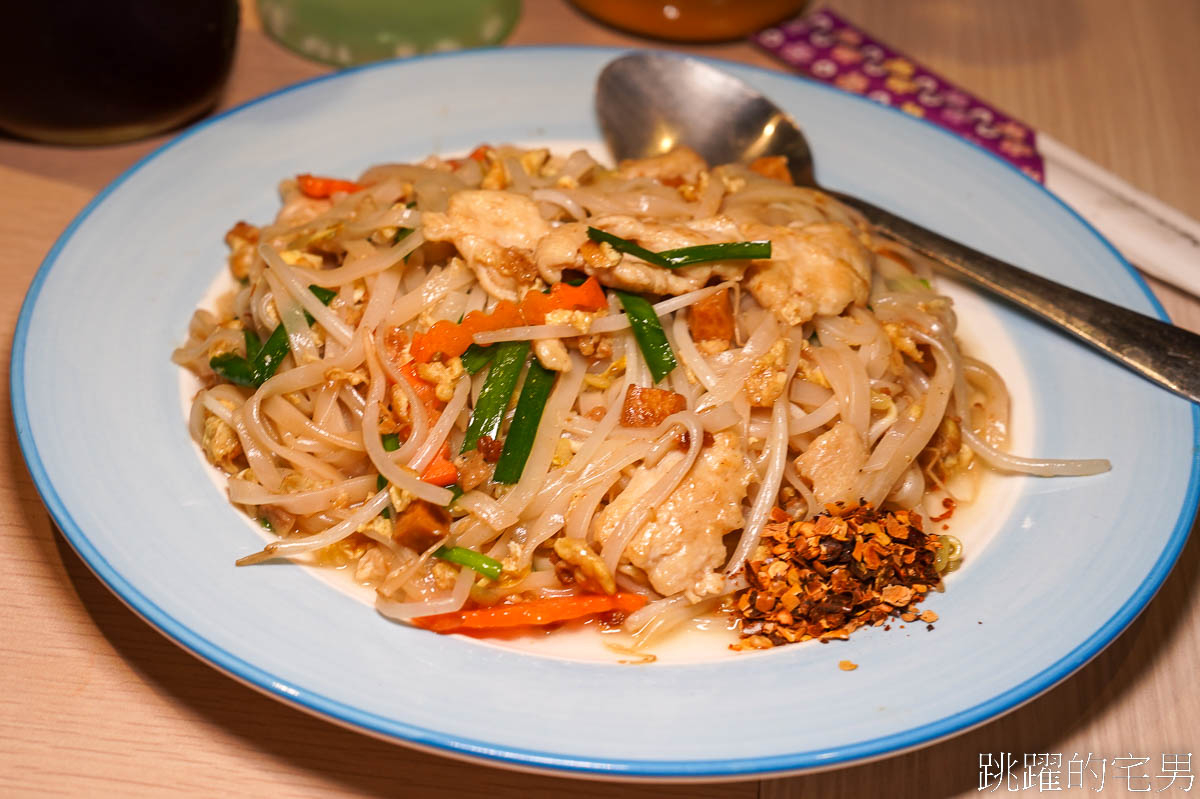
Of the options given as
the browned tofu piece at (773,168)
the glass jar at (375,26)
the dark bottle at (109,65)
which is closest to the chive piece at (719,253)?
the browned tofu piece at (773,168)

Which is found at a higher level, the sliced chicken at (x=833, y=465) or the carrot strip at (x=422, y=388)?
the sliced chicken at (x=833, y=465)

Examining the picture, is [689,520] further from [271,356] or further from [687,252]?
[271,356]

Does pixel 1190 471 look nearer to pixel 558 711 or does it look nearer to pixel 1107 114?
pixel 558 711

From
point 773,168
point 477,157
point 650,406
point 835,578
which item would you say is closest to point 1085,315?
point 773,168

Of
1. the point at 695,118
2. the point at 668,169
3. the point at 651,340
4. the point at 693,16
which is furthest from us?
the point at 693,16

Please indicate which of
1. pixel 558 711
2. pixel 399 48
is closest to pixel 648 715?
pixel 558 711

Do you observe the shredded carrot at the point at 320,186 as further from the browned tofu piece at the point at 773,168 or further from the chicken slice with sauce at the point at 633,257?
the browned tofu piece at the point at 773,168
